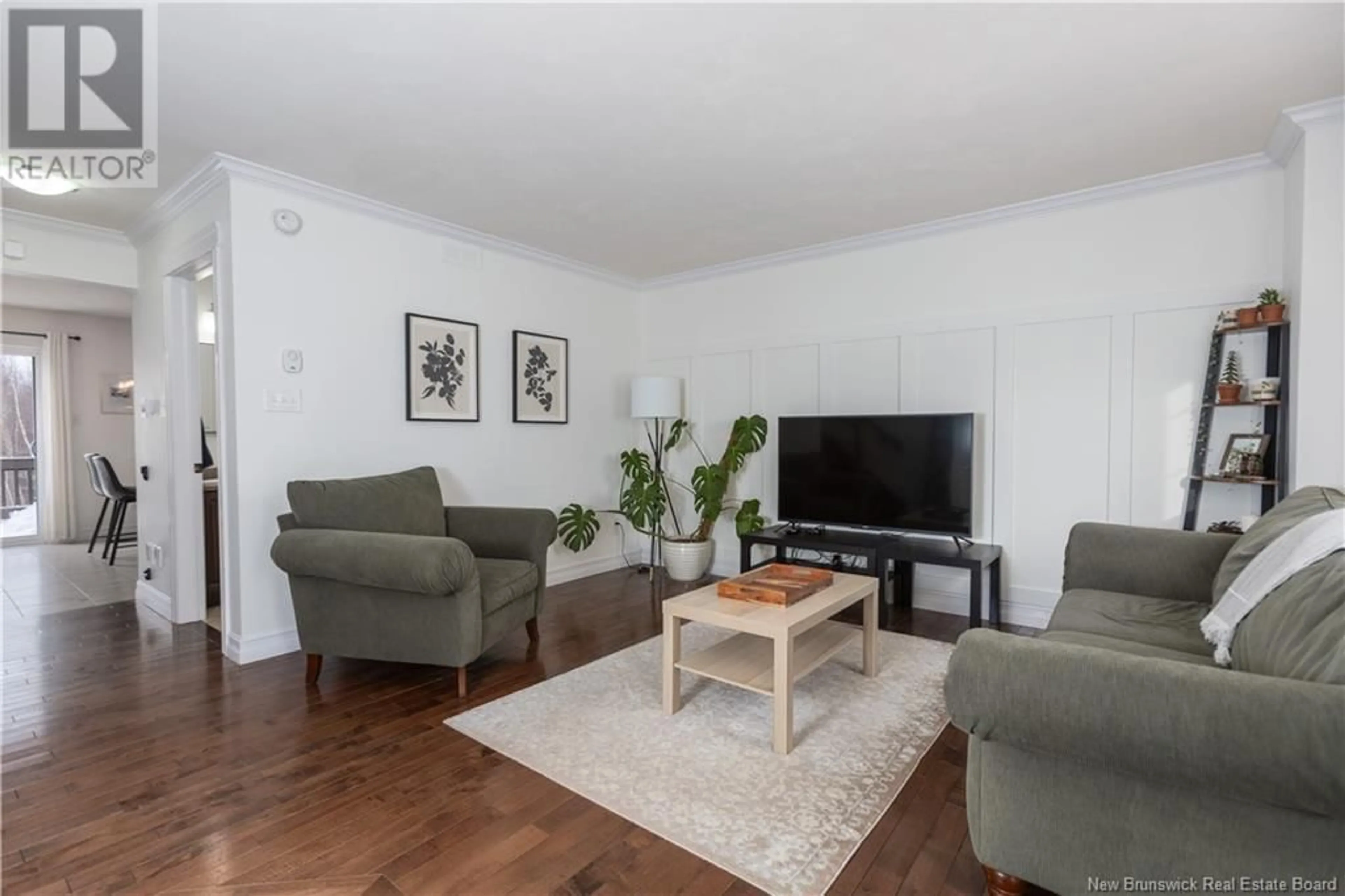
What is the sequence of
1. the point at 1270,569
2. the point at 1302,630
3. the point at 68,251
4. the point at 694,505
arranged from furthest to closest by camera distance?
the point at 694,505, the point at 68,251, the point at 1270,569, the point at 1302,630

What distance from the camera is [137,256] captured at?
4059 millimetres

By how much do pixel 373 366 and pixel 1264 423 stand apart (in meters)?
4.50

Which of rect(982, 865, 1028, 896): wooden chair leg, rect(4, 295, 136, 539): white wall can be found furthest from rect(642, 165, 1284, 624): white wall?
rect(4, 295, 136, 539): white wall

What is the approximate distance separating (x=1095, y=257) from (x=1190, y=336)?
61cm

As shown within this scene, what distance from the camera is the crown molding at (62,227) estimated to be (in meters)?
3.57

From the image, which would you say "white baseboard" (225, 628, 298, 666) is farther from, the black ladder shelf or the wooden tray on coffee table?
the black ladder shelf

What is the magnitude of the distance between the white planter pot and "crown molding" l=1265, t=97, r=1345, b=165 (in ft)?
12.1

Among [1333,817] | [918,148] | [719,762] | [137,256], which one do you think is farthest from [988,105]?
[137,256]

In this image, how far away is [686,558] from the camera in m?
4.59

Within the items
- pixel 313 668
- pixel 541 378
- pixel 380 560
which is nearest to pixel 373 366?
pixel 541 378

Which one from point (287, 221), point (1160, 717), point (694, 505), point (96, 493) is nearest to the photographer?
point (1160, 717)

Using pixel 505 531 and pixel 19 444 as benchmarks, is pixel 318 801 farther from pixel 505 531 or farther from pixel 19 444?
pixel 19 444

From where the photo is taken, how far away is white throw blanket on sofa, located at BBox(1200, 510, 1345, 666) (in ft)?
4.92

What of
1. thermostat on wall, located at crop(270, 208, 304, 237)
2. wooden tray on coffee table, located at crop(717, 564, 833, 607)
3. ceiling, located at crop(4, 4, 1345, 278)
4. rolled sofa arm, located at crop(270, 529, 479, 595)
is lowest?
wooden tray on coffee table, located at crop(717, 564, 833, 607)
